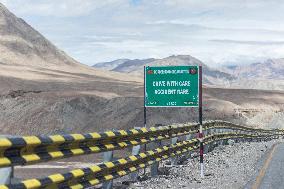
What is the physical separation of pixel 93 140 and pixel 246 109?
52.1m

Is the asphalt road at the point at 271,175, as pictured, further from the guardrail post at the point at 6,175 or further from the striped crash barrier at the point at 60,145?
the guardrail post at the point at 6,175

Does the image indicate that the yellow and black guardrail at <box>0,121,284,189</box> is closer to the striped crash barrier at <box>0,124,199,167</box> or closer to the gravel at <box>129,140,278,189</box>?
the striped crash barrier at <box>0,124,199,167</box>

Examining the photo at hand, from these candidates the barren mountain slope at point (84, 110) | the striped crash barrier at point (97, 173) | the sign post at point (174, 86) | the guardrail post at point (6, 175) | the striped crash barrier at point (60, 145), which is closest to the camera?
the guardrail post at point (6, 175)

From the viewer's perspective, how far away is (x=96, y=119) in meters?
51.5

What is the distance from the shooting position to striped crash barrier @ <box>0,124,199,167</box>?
19.6ft

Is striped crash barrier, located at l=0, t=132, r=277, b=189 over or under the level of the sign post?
under

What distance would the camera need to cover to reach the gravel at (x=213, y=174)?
39.7ft

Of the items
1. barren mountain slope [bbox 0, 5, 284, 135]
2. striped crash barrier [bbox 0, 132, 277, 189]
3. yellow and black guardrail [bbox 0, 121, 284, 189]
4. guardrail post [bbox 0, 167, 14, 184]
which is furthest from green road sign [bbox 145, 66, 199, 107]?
barren mountain slope [bbox 0, 5, 284, 135]

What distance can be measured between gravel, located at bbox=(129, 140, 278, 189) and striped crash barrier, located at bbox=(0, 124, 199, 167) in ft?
4.32

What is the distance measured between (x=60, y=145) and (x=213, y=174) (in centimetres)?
774

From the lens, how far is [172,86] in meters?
15.1

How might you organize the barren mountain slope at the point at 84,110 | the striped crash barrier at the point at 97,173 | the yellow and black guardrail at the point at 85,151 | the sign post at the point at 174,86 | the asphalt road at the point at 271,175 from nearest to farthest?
the yellow and black guardrail at the point at 85,151, the striped crash barrier at the point at 97,173, the asphalt road at the point at 271,175, the sign post at the point at 174,86, the barren mountain slope at the point at 84,110

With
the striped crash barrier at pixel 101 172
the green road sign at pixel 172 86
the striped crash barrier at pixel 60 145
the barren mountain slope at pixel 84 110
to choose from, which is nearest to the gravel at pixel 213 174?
the striped crash barrier at pixel 101 172

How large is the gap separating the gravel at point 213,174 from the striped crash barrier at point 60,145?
4.32 ft
